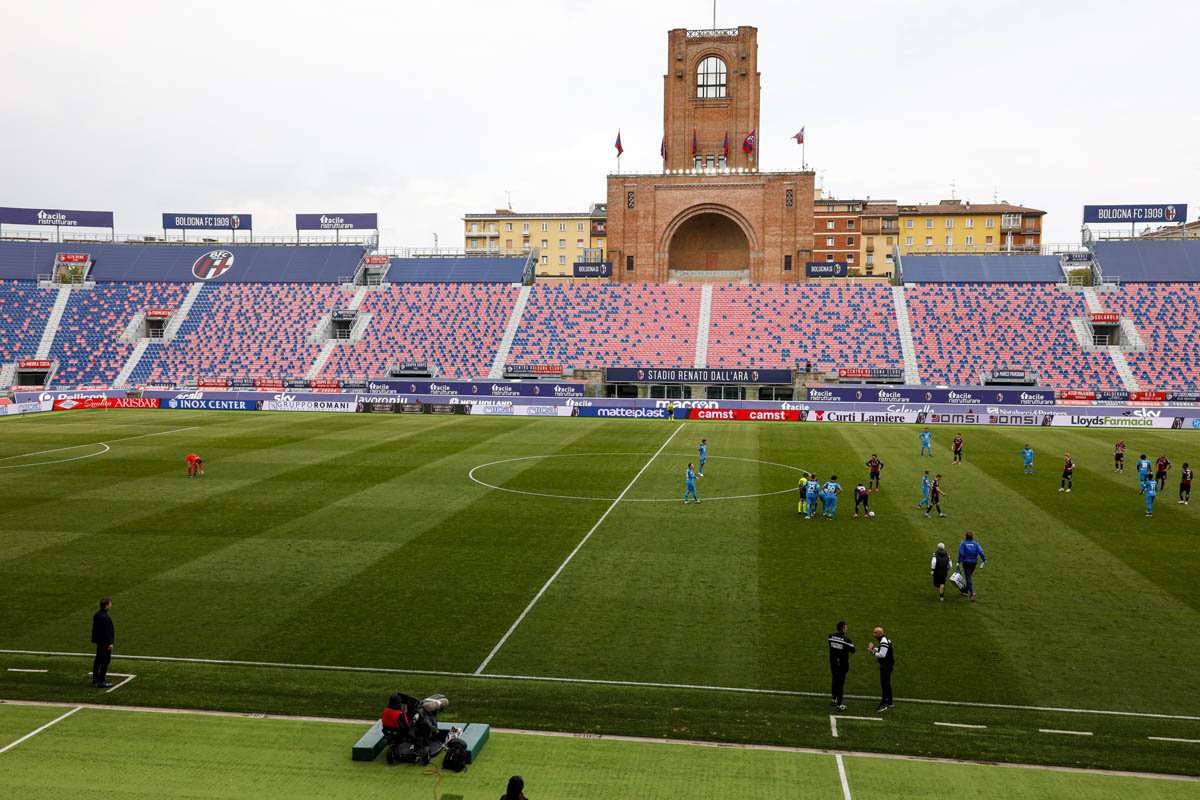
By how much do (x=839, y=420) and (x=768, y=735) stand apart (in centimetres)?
4755

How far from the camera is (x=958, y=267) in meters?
79.8

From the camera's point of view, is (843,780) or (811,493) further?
(811,493)

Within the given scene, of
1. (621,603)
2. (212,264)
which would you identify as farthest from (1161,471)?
(212,264)

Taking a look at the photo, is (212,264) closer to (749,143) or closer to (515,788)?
(749,143)

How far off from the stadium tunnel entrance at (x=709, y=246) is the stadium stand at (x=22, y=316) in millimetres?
59036

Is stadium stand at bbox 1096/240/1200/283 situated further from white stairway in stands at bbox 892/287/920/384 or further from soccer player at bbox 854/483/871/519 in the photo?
soccer player at bbox 854/483/871/519

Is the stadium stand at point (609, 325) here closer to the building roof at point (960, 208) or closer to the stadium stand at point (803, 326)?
the stadium stand at point (803, 326)

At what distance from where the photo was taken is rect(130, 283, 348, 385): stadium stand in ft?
241

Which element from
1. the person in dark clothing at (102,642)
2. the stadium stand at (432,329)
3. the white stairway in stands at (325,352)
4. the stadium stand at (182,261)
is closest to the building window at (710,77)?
the stadium stand at (432,329)

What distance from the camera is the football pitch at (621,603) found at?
13.7 m

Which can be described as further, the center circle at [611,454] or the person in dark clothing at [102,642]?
the center circle at [611,454]

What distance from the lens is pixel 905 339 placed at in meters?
70.9

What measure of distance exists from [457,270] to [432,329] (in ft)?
37.9

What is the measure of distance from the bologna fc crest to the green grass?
3175 inches
